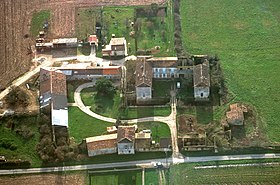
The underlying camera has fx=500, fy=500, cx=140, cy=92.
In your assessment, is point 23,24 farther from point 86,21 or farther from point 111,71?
point 111,71

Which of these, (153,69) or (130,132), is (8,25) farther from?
A: (130,132)

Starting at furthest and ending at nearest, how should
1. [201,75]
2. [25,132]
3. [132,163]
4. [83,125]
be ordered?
[201,75] < [83,125] < [25,132] < [132,163]

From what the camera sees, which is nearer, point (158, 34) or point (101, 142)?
point (101, 142)

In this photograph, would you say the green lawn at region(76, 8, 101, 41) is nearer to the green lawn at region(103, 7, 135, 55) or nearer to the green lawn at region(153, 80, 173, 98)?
the green lawn at region(103, 7, 135, 55)

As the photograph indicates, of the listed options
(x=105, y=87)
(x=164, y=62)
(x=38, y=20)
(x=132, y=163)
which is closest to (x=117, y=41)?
(x=164, y=62)

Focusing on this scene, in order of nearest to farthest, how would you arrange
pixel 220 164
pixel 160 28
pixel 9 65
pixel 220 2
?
pixel 220 164 < pixel 9 65 < pixel 160 28 < pixel 220 2

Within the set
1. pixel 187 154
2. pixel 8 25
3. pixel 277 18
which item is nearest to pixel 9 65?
pixel 8 25
